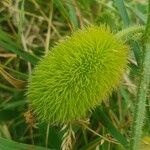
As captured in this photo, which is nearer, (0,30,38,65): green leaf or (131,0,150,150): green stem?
(131,0,150,150): green stem

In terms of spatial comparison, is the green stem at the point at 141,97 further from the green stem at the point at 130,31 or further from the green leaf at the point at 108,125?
the green leaf at the point at 108,125

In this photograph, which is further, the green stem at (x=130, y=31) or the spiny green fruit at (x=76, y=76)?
the green stem at (x=130, y=31)

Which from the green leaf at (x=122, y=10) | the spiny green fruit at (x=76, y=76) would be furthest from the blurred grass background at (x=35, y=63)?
the spiny green fruit at (x=76, y=76)

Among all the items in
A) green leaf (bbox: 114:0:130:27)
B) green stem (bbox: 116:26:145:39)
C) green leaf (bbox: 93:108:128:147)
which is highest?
green leaf (bbox: 114:0:130:27)

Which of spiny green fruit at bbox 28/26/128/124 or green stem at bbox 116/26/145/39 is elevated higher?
green stem at bbox 116/26/145/39

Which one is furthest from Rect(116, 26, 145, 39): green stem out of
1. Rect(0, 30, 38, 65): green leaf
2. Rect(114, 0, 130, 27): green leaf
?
Rect(0, 30, 38, 65): green leaf

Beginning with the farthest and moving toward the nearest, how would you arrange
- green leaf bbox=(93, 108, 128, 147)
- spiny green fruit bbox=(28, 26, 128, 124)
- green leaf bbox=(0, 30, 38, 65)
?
green leaf bbox=(0, 30, 38, 65)
green leaf bbox=(93, 108, 128, 147)
spiny green fruit bbox=(28, 26, 128, 124)

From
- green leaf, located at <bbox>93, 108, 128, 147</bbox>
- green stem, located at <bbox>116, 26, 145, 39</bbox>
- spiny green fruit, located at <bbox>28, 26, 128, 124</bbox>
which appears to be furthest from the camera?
green leaf, located at <bbox>93, 108, 128, 147</bbox>

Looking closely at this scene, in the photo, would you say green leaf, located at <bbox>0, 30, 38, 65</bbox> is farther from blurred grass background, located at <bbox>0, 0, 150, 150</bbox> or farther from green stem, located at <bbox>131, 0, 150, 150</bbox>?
green stem, located at <bbox>131, 0, 150, 150</bbox>
